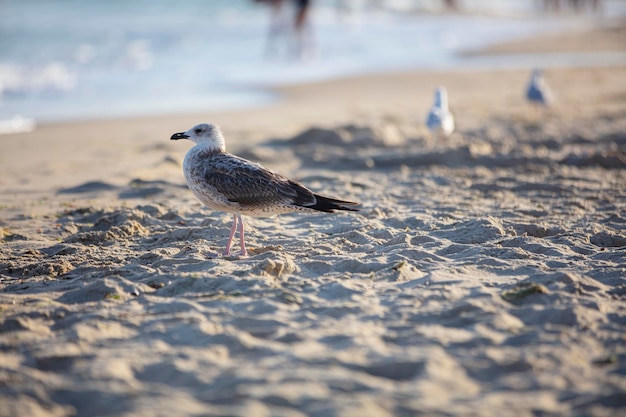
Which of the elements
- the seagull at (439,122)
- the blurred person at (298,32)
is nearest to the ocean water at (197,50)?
the blurred person at (298,32)

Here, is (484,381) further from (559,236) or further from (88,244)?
(88,244)

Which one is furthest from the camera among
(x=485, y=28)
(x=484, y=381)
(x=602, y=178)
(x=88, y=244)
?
(x=485, y=28)

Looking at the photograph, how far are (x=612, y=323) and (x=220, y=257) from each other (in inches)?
106

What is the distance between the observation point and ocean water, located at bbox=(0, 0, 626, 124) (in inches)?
591

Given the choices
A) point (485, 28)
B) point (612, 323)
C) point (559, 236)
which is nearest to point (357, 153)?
point (559, 236)

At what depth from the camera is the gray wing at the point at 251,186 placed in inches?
223

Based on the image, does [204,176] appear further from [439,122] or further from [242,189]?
[439,122]

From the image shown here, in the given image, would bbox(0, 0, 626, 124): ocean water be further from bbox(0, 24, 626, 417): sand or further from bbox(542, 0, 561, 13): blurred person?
bbox(0, 24, 626, 417): sand

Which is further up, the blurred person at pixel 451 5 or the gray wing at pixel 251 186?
the blurred person at pixel 451 5

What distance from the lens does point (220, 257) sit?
563 centimetres

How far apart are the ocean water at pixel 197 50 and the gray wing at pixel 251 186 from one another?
7.77 m

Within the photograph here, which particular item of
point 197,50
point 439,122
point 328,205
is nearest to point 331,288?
point 328,205

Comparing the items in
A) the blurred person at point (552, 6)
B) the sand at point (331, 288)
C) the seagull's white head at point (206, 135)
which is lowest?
the sand at point (331, 288)

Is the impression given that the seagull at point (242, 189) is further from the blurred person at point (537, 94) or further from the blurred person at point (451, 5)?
the blurred person at point (451, 5)
